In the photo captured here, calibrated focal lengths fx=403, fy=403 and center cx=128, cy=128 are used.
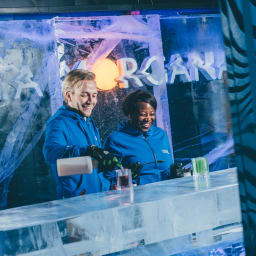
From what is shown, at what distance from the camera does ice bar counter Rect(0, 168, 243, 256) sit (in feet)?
5.14

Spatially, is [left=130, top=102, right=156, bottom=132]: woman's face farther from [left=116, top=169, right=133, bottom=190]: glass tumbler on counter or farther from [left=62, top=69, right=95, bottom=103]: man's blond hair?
[left=116, top=169, right=133, bottom=190]: glass tumbler on counter

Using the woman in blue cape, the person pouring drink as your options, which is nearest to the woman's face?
the woman in blue cape

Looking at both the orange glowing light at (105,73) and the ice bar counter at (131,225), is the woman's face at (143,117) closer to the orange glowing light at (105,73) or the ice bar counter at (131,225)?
the orange glowing light at (105,73)

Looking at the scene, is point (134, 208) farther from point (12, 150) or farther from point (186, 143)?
point (186, 143)

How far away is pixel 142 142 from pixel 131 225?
2.84 meters

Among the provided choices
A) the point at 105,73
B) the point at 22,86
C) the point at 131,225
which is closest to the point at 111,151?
the point at 105,73

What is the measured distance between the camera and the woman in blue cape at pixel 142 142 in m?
4.41

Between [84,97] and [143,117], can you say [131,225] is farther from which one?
[143,117]

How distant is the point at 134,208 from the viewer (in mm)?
1751

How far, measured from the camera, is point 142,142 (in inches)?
179

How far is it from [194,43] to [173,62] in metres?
0.38

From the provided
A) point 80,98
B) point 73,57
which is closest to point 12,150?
point 80,98

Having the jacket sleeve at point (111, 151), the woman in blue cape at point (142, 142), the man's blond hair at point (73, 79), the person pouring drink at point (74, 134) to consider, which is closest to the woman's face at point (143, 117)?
the woman in blue cape at point (142, 142)

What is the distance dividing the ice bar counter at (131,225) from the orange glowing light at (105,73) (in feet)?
8.13
